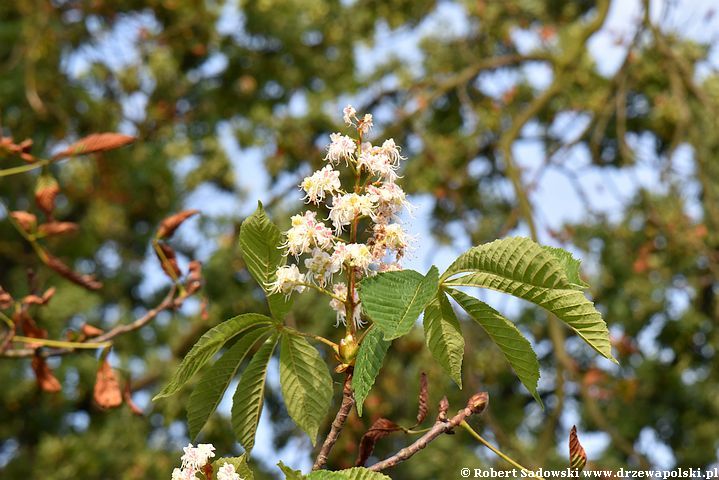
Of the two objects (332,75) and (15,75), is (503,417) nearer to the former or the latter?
(332,75)

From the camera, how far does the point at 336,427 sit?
78 cm

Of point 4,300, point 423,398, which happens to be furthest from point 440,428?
point 4,300

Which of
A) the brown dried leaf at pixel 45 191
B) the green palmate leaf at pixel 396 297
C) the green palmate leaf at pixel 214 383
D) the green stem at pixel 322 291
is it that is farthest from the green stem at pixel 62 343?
the green palmate leaf at pixel 396 297

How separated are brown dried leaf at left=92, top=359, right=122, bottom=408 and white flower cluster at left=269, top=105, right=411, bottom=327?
26.6 inches

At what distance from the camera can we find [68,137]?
5191 millimetres

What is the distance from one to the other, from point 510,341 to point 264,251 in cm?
24

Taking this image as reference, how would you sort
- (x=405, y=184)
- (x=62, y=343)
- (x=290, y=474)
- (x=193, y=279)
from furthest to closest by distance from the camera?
1. (x=405, y=184)
2. (x=193, y=279)
3. (x=62, y=343)
4. (x=290, y=474)

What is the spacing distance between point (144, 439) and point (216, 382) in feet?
19.0

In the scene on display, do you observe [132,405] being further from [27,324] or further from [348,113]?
[348,113]

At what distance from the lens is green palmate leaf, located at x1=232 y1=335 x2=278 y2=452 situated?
0.89 metres

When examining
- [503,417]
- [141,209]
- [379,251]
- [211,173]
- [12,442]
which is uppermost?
[211,173]

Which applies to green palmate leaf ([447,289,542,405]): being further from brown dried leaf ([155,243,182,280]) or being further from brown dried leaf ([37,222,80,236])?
brown dried leaf ([37,222,80,236])

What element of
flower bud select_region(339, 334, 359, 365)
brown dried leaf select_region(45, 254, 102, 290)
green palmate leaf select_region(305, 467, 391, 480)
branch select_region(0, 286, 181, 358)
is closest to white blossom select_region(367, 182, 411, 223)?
flower bud select_region(339, 334, 359, 365)

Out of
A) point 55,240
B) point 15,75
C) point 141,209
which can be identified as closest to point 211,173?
point 141,209
